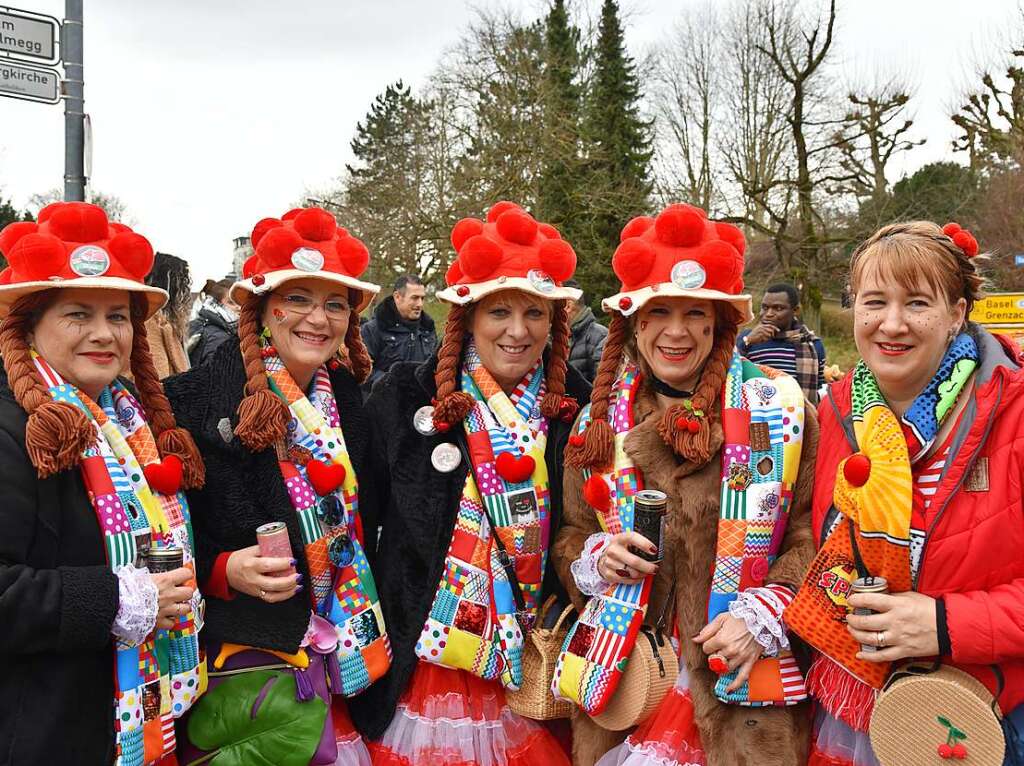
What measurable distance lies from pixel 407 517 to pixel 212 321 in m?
3.77

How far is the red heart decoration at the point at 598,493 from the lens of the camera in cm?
271

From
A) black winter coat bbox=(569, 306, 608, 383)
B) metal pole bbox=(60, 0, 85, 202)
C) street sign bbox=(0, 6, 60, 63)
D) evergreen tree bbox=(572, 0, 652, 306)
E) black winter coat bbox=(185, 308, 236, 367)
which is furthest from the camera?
evergreen tree bbox=(572, 0, 652, 306)

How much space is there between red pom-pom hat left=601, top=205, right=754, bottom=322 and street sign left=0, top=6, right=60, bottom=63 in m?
4.67

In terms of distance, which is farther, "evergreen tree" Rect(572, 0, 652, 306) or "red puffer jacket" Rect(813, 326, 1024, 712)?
"evergreen tree" Rect(572, 0, 652, 306)

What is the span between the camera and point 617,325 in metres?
→ 3.02

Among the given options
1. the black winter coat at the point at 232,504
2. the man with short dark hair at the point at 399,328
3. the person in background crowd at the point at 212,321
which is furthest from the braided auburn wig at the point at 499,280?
the man with short dark hair at the point at 399,328

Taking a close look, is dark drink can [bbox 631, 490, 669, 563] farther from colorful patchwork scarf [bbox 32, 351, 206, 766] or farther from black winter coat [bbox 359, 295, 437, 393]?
black winter coat [bbox 359, 295, 437, 393]

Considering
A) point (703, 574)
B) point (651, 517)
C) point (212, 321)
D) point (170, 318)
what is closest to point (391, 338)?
point (212, 321)

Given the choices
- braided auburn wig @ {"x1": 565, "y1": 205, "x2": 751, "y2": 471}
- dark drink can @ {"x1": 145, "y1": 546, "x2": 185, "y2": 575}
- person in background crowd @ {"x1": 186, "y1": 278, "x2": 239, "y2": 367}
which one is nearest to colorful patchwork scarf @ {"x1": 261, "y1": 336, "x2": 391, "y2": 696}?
dark drink can @ {"x1": 145, "y1": 546, "x2": 185, "y2": 575}

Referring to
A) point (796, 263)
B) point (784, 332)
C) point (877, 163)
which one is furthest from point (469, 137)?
point (784, 332)

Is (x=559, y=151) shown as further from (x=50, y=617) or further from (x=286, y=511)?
(x=50, y=617)

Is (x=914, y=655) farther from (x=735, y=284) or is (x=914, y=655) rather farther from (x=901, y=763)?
(x=735, y=284)

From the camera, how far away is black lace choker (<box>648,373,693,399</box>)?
2.81 metres

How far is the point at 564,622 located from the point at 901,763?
1166 millimetres
